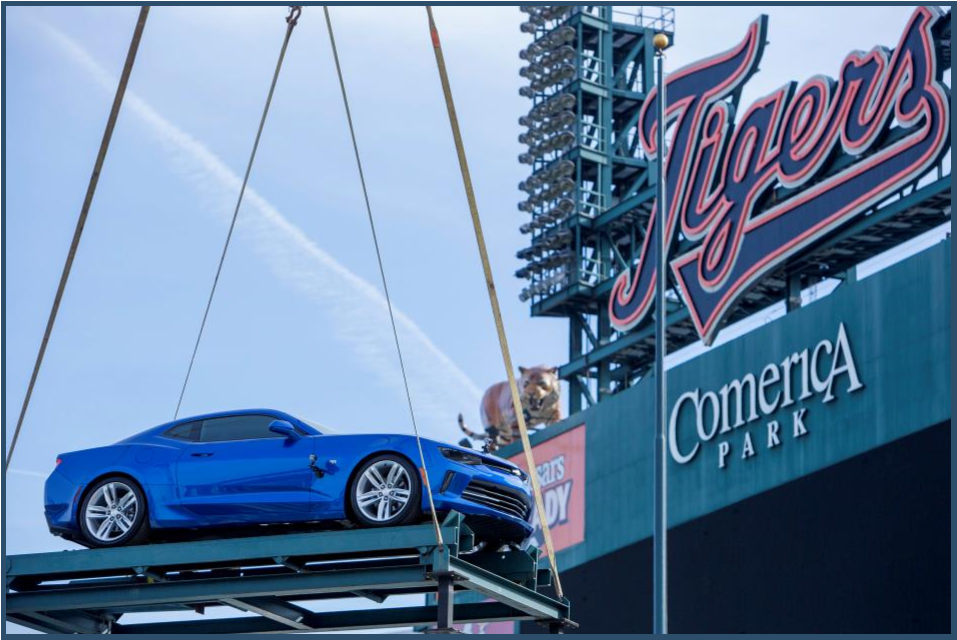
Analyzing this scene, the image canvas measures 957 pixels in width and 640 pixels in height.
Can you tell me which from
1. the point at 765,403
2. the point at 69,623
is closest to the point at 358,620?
the point at 69,623

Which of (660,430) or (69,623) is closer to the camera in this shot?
(69,623)

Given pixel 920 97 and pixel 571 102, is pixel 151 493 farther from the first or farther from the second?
pixel 571 102

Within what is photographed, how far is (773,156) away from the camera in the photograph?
44.5m

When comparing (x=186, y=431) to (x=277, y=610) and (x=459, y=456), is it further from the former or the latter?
(x=459, y=456)

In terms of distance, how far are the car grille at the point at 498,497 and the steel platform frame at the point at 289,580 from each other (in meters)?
0.42

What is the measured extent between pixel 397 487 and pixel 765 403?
1020 inches

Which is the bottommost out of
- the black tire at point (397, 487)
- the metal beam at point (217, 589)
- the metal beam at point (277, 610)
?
the metal beam at point (217, 589)

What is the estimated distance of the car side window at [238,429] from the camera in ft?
59.2

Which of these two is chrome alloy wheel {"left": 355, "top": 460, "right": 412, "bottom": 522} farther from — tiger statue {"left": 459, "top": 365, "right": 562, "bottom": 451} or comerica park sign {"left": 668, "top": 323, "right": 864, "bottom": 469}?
tiger statue {"left": 459, "top": 365, "right": 562, "bottom": 451}

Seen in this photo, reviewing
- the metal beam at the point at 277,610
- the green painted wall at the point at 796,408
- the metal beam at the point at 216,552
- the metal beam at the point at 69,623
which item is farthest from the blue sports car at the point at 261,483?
the green painted wall at the point at 796,408

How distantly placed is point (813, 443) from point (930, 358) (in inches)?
156

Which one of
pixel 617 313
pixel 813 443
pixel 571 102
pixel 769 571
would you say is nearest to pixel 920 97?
pixel 813 443

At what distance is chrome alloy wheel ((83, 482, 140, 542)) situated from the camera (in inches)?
720

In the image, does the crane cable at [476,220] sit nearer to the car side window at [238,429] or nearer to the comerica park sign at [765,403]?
the car side window at [238,429]
